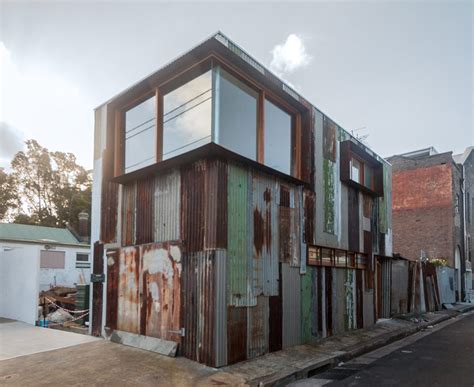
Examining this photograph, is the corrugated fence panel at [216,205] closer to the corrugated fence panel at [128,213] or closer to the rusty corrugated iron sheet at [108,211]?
the corrugated fence panel at [128,213]

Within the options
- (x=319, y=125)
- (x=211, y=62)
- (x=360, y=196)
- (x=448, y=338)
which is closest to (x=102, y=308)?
(x=211, y=62)

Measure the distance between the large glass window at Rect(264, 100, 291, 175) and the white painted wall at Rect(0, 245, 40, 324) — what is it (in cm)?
795

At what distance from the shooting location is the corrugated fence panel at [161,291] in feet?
23.7

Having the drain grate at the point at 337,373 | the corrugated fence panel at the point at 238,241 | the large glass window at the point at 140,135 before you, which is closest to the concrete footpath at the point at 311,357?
the drain grate at the point at 337,373

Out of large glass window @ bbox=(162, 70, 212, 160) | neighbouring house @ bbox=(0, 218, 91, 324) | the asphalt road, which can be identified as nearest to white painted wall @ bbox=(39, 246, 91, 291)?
neighbouring house @ bbox=(0, 218, 91, 324)

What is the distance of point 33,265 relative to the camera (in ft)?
36.7

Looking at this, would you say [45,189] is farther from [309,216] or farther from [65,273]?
[309,216]

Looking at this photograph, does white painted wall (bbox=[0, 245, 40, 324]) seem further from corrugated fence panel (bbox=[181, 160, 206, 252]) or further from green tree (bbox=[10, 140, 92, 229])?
green tree (bbox=[10, 140, 92, 229])

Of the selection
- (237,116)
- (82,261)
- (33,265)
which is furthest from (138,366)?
(82,261)

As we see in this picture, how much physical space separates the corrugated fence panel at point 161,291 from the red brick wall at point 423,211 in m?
22.0

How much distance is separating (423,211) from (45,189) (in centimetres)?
3377

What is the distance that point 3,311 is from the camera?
12.3 meters

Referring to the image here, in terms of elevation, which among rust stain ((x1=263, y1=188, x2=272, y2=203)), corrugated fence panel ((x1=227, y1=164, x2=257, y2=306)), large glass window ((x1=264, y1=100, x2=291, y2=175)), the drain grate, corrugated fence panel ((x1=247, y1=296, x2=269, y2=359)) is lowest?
the drain grate

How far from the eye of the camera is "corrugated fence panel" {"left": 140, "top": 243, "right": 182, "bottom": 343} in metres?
7.23
